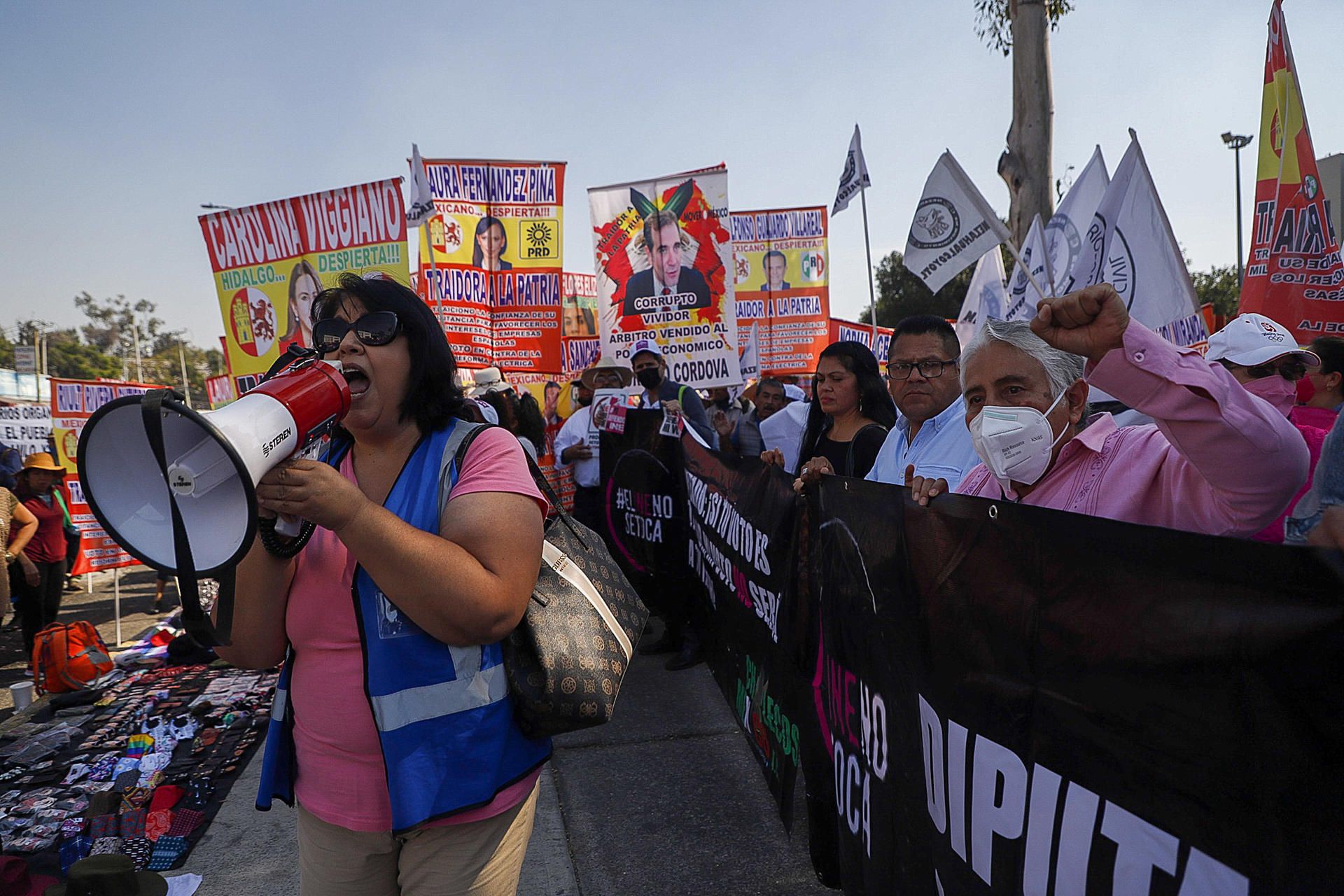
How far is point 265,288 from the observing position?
642 cm

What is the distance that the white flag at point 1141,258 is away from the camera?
472 cm

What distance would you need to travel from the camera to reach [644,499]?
5434 millimetres

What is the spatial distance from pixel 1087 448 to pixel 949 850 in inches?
33.8

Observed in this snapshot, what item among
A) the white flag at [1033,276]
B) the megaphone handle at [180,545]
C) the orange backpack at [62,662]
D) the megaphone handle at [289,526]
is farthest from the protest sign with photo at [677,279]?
the megaphone handle at [180,545]

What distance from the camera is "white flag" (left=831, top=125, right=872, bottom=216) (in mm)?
7566

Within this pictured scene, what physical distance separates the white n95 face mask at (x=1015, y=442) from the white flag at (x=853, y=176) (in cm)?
623

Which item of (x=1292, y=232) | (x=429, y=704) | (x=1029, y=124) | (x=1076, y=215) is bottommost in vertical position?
(x=429, y=704)

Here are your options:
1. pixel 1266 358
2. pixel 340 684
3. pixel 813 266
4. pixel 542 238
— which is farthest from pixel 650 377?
pixel 340 684

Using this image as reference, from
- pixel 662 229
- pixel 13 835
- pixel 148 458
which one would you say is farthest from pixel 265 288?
pixel 148 458

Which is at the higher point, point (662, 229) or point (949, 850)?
point (662, 229)

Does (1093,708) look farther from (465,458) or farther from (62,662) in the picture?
(62,662)

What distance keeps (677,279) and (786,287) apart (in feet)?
12.3

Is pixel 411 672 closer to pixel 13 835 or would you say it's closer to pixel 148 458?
pixel 148 458

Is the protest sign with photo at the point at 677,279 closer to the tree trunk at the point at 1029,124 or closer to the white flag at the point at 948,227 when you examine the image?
the white flag at the point at 948,227
